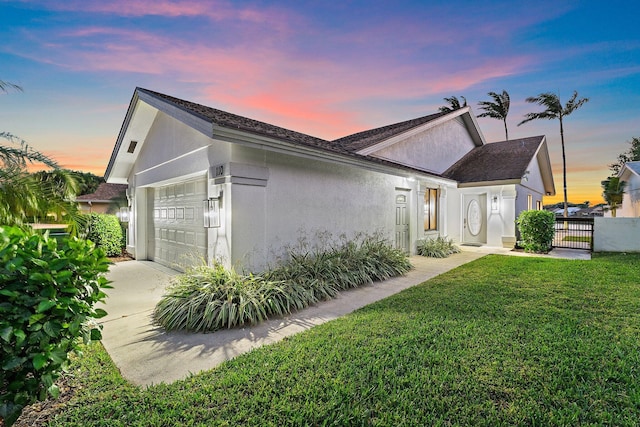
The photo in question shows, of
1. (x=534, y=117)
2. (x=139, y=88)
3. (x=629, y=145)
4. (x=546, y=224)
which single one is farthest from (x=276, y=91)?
(x=629, y=145)

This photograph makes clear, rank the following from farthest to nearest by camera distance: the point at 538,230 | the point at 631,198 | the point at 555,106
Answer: the point at 555,106
the point at 631,198
the point at 538,230

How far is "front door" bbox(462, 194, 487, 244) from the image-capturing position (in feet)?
46.3

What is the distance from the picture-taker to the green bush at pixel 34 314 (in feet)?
7.12

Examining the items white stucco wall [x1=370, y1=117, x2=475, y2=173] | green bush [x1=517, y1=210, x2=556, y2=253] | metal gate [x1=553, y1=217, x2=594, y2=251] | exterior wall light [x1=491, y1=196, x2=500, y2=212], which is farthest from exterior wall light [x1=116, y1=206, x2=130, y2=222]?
metal gate [x1=553, y1=217, x2=594, y2=251]

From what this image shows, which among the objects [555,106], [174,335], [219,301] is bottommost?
[174,335]

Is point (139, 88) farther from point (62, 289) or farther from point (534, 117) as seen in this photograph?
point (534, 117)

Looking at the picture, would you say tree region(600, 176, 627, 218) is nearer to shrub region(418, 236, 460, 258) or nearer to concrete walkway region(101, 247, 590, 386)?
shrub region(418, 236, 460, 258)

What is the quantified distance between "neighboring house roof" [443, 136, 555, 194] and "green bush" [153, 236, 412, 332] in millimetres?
8744

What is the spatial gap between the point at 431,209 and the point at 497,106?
23.7 metres

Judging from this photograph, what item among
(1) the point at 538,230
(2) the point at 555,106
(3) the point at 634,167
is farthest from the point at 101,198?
(2) the point at 555,106

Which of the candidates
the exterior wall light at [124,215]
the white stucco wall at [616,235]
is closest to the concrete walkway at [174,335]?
the exterior wall light at [124,215]

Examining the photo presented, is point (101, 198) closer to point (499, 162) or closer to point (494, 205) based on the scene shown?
point (494, 205)

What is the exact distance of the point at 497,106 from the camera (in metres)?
29.8

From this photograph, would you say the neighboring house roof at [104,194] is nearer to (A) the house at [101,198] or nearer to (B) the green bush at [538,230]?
(A) the house at [101,198]
